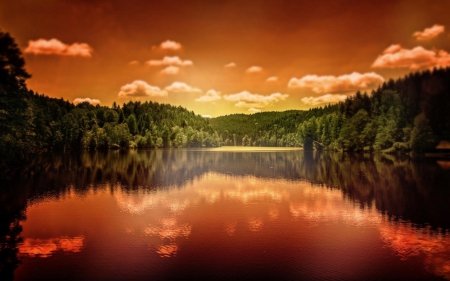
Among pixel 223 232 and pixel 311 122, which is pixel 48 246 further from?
pixel 311 122

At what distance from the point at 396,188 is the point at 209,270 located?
30.9 meters

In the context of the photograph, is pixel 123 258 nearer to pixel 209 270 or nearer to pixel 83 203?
pixel 209 270

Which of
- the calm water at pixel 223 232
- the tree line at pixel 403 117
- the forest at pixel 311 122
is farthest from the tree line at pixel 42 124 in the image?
the tree line at pixel 403 117

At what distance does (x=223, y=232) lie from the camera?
22.6 m

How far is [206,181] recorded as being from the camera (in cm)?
4697

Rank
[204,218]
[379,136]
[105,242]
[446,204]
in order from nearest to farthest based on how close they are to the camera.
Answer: [105,242] → [204,218] → [446,204] → [379,136]

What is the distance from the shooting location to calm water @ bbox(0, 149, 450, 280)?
1661 centimetres

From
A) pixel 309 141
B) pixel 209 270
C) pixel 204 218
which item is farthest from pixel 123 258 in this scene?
pixel 309 141

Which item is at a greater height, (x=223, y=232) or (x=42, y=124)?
(x=42, y=124)

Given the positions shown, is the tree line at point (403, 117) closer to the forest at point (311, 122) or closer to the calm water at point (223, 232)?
the forest at point (311, 122)

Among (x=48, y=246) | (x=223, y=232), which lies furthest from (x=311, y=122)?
(x=48, y=246)

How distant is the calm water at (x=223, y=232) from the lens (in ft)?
54.5

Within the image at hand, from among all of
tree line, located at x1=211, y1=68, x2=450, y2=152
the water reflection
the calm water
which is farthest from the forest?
the water reflection

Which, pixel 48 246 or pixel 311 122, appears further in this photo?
pixel 311 122
